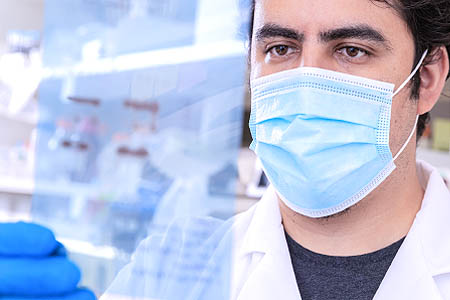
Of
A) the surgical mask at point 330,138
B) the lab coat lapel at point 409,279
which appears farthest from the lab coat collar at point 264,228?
the lab coat lapel at point 409,279

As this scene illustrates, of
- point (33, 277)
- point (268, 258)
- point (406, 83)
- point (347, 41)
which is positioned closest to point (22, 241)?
point (33, 277)

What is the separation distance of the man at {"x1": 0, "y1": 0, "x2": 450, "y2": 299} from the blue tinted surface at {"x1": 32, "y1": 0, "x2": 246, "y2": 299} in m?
0.47

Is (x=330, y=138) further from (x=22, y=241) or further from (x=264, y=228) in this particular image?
(x=22, y=241)

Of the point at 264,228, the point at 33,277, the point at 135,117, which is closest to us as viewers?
the point at 33,277

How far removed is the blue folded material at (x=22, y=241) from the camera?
2.66 feet

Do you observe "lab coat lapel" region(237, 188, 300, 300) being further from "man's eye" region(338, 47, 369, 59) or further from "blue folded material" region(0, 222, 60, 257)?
"blue folded material" region(0, 222, 60, 257)

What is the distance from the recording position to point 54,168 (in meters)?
2.38

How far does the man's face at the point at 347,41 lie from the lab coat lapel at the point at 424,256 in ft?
0.61

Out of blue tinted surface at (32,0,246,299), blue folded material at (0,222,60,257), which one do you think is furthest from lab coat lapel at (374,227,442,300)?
blue folded material at (0,222,60,257)

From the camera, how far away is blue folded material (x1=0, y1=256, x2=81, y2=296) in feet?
2.62

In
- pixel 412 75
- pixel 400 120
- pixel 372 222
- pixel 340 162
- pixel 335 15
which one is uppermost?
pixel 335 15

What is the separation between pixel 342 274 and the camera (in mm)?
1414

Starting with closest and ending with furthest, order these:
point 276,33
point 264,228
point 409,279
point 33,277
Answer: point 33,277 < point 409,279 < point 276,33 < point 264,228

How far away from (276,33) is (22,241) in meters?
0.87
